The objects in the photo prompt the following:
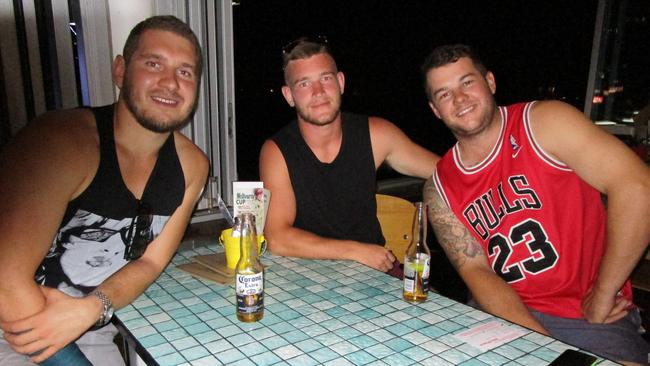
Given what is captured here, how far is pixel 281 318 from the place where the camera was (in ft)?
3.82

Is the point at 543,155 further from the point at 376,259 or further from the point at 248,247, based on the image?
the point at 248,247

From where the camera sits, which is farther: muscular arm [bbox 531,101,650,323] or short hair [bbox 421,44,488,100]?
short hair [bbox 421,44,488,100]

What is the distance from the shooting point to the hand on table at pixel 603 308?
4.90ft

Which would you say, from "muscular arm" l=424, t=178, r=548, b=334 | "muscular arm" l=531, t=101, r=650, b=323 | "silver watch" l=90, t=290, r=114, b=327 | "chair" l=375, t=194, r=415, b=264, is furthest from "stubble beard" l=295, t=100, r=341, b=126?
"silver watch" l=90, t=290, r=114, b=327

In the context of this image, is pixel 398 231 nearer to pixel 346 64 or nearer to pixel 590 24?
pixel 590 24

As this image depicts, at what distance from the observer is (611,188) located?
150 centimetres

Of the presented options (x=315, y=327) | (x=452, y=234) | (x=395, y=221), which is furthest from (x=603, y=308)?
(x=315, y=327)

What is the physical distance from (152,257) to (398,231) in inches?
46.5

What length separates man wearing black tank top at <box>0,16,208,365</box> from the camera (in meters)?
1.10

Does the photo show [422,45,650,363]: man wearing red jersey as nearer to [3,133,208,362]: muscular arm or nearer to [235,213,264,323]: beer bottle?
[235,213,264,323]: beer bottle

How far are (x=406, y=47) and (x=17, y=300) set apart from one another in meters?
10.7

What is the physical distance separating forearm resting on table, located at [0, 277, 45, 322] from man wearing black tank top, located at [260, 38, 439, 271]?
3.20ft

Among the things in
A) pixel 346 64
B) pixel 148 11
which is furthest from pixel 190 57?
pixel 346 64

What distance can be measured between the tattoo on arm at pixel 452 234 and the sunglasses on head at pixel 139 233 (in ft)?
3.78
